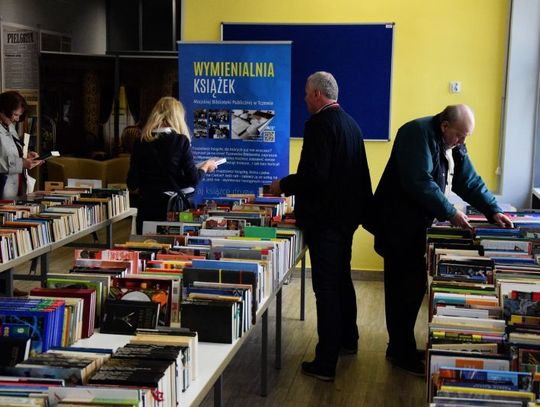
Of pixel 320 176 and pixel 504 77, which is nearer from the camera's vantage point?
pixel 320 176

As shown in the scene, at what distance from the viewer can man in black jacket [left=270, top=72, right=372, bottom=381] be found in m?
4.19

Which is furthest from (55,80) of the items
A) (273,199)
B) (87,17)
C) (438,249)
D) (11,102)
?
(438,249)

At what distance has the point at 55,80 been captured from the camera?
946 centimetres

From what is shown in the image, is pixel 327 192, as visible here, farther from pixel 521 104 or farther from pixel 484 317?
pixel 521 104

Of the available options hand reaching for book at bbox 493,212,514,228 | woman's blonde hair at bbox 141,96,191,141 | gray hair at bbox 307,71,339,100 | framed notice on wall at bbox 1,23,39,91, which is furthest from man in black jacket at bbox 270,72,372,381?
framed notice on wall at bbox 1,23,39,91

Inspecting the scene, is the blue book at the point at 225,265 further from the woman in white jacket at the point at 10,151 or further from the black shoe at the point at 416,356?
the woman in white jacket at the point at 10,151

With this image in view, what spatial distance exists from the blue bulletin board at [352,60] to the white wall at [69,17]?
12.2 ft

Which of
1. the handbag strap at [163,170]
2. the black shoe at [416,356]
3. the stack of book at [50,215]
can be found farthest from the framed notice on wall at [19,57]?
the black shoe at [416,356]

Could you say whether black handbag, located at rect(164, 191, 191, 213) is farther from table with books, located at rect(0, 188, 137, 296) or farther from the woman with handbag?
table with books, located at rect(0, 188, 137, 296)

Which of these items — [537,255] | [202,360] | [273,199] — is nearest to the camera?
[202,360]

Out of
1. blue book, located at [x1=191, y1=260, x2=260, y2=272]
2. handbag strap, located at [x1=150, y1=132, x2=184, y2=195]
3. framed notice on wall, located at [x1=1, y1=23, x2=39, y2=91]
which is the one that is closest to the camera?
blue book, located at [x1=191, y1=260, x2=260, y2=272]

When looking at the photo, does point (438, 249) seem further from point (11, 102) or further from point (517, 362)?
point (11, 102)

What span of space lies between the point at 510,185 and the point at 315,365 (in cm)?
290

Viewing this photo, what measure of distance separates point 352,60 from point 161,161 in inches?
87.8
